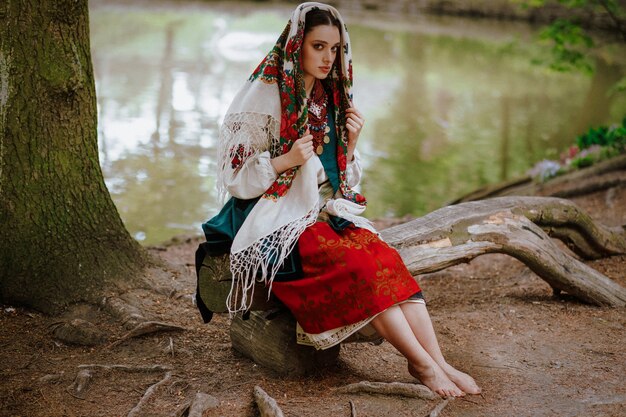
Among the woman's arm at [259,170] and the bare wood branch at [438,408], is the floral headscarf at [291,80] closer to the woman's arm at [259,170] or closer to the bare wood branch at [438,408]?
the woman's arm at [259,170]

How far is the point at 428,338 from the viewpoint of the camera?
10.0 ft

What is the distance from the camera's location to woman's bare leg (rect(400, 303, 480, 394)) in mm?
3023

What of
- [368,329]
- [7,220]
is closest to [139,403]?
[368,329]

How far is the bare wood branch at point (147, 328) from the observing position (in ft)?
11.7

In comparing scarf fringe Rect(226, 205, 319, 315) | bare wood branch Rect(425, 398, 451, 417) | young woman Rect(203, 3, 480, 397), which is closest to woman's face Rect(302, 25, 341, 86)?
young woman Rect(203, 3, 480, 397)

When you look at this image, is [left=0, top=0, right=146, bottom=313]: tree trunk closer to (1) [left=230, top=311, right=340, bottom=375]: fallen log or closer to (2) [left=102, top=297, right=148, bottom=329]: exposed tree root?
(2) [left=102, top=297, right=148, bottom=329]: exposed tree root

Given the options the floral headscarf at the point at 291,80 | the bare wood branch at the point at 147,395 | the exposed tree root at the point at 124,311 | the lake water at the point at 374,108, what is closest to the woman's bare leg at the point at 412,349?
the floral headscarf at the point at 291,80

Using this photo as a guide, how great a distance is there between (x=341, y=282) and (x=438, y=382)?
0.61 metres

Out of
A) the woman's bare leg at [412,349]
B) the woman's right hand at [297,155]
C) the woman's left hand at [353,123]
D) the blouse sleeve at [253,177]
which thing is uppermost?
the woman's left hand at [353,123]

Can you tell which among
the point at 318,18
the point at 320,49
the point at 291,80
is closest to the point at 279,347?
the point at 291,80

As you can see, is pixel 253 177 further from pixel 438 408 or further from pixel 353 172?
pixel 438 408

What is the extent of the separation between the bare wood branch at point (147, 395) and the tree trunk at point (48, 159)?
0.88m

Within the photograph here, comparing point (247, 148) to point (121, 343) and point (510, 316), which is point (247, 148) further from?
point (510, 316)

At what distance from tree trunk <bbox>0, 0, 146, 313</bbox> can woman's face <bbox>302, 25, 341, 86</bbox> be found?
1416mm
